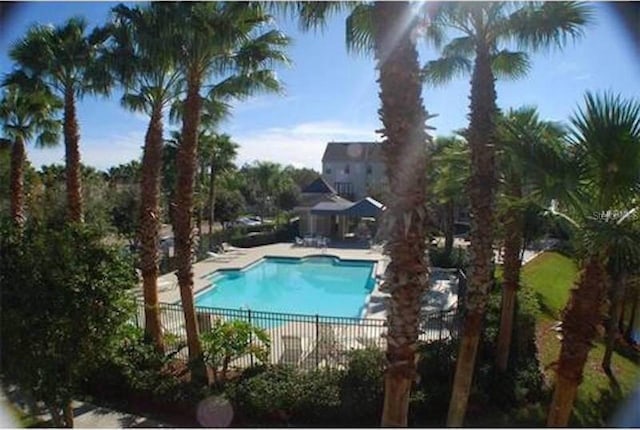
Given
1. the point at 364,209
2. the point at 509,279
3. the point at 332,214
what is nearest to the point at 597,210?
the point at 509,279

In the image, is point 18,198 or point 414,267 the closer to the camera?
point 414,267

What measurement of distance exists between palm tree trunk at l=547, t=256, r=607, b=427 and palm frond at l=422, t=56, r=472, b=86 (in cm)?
507

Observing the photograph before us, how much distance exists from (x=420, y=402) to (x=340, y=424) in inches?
68.1

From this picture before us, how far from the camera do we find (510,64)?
8.86 meters

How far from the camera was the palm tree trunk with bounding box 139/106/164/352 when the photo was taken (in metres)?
10.9

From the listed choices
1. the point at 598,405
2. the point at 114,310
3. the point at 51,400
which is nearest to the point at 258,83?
the point at 114,310

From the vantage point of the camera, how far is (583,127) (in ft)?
17.0

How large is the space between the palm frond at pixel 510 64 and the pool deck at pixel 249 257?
15347 millimetres

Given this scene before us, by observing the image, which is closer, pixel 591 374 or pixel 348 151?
pixel 591 374

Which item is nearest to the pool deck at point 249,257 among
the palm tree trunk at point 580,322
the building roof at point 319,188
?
the building roof at point 319,188

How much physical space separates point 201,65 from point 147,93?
212cm

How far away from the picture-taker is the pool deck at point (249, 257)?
Result: 2119cm

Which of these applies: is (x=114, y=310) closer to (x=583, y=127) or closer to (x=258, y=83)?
(x=258, y=83)

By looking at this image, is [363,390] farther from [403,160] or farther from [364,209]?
[364,209]
